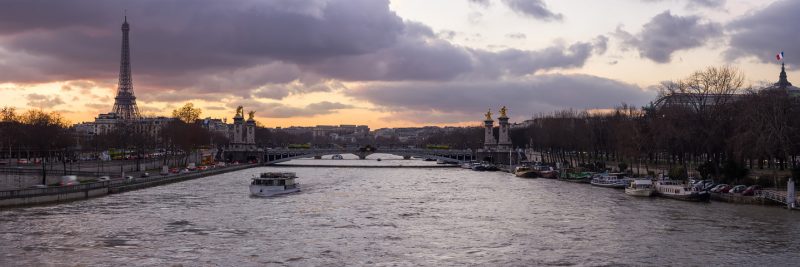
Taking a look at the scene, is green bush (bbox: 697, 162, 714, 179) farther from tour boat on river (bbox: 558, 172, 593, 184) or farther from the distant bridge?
the distant bridge

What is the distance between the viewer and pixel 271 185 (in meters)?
61.3

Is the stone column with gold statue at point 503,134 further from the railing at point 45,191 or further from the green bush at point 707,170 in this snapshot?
the railing at point 45,191

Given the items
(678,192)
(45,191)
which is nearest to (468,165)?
(678,192)

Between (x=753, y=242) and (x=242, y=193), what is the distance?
40379 mm

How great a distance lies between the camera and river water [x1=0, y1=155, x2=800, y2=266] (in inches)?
1170

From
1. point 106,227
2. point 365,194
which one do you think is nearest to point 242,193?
point 365,194

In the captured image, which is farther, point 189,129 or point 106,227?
point 189,129

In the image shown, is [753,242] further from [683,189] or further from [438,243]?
[683,189]

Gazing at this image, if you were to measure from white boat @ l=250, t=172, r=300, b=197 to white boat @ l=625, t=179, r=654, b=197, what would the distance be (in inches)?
1056

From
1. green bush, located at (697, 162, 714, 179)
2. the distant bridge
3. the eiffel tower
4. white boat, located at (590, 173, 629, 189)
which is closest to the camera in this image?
green bush, located at (697, 162, 714, 179)

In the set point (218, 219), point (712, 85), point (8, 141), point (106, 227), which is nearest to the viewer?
point (106, 227)

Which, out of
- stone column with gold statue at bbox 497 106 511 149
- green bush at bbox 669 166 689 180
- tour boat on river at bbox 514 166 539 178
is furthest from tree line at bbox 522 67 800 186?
stone column with gold statue at bbox 497 106 511 149

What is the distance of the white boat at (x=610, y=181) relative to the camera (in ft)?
215

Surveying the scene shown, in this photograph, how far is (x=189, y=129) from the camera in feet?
331
